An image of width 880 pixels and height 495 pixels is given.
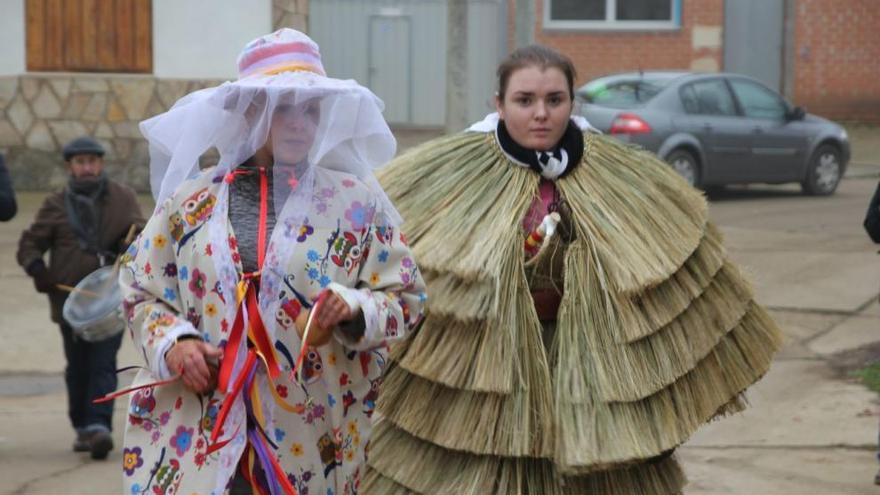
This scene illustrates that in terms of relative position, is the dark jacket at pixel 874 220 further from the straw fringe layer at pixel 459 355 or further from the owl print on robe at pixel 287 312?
the owl print on robe at pixel 287 312

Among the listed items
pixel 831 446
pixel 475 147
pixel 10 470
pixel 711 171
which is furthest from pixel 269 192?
pixel 711 171

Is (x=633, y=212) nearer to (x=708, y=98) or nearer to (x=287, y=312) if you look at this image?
(x=287, y=312)

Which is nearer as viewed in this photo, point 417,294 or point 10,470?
point 417,294

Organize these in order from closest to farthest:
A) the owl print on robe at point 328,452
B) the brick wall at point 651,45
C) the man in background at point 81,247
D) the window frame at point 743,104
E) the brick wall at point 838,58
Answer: the owl print on robe at point 328,452 < the man in background at point 81,247 < the window frame at point 743,104 < the brick wall at point 651,45 < the brick wall at point 838,58

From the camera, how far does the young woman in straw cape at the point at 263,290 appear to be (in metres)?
3.31

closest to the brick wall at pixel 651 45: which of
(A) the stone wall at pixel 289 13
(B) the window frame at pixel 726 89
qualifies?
(B) the window frame at pixel 726 89

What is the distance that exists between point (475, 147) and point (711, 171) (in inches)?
423

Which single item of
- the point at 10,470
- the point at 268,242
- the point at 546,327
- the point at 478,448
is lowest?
the point at 10,470

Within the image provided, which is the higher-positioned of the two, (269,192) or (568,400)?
(269,192)

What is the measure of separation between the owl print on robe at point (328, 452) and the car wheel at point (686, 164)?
11.4 m

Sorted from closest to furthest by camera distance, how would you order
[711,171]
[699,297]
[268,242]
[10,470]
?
[268,242], [699,297], [10,470], [711,171]

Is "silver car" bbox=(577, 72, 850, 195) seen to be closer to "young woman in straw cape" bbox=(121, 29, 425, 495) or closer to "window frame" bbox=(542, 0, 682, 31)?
"window frame" bbox=(542, 0, 682, 31)

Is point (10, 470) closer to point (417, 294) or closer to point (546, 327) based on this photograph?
point (546, 327)

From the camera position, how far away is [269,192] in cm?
345
